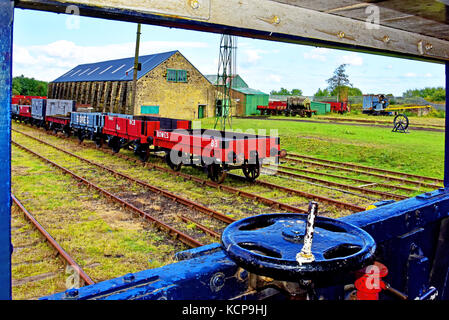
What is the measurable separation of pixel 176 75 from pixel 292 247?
4054 cm

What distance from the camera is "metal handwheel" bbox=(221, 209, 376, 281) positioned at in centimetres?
163

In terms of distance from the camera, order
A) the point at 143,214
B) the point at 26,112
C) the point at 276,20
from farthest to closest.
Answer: the point at 26,112 < the point at 143,214 < the point at 276,20

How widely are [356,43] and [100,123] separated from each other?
17.3 meters

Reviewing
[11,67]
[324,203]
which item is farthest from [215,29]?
[324,203]

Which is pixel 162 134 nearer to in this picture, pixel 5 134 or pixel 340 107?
pixel 5 134

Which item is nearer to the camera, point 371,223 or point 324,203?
point 371,223

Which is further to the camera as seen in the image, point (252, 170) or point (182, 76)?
point (182, 76)

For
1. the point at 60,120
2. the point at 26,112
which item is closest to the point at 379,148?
the point at 60,120

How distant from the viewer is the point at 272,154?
1146cm

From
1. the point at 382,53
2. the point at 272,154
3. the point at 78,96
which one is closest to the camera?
the point at 382,53

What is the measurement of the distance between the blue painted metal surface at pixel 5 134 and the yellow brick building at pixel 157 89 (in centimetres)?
3633

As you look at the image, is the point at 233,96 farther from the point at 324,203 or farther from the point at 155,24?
the point at 155,24

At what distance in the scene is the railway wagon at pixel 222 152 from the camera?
10.7 meters

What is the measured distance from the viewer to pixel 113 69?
4656 cm
